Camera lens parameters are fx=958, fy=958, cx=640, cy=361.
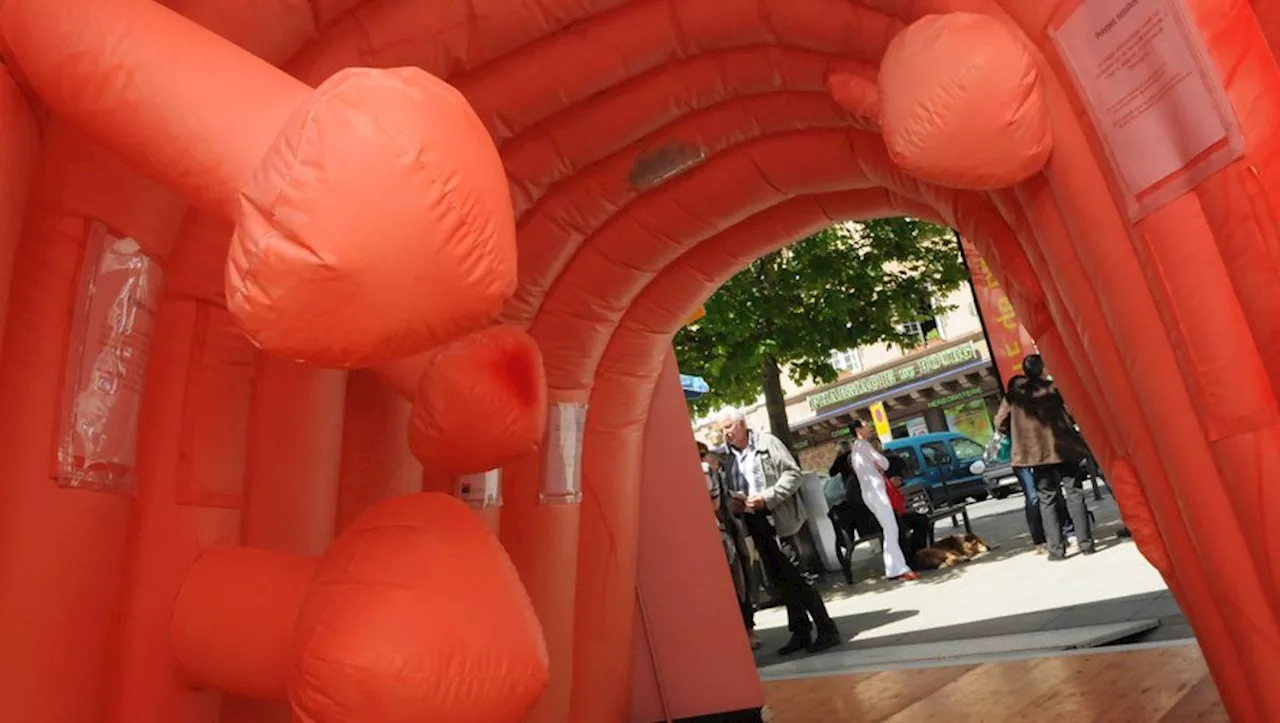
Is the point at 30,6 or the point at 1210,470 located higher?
the point at 30,6

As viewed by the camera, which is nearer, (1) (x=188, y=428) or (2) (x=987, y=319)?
(1) (x=188, y=428)

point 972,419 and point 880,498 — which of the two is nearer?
point 880,498

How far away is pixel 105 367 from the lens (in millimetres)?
1299

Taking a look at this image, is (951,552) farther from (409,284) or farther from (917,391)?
(917,391)

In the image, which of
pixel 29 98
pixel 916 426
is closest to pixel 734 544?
pixel 29 98

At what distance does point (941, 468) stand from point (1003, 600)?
5.54 m

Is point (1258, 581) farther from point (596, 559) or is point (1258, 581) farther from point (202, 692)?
point (596, 559)

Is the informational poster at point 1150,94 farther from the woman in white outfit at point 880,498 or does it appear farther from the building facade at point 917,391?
the building facade at point 917,391

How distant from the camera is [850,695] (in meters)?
3.37

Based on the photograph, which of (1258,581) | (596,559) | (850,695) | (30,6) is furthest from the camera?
(850,695)

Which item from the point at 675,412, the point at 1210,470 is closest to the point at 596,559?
the point at 675,412

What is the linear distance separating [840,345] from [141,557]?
6616 millimetres

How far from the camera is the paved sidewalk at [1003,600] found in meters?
3.92

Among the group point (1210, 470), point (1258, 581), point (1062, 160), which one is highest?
point (1062, 160)
